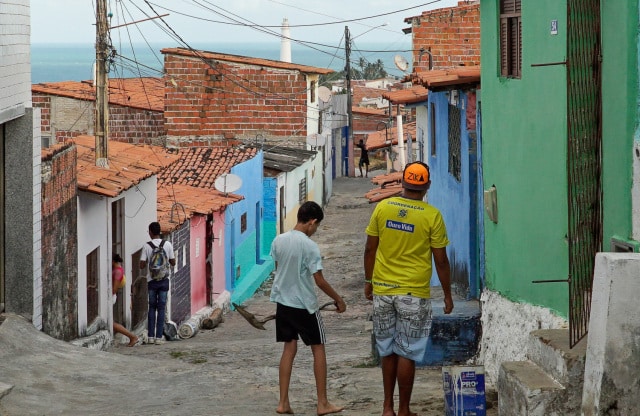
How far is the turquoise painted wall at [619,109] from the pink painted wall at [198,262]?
49.3ft

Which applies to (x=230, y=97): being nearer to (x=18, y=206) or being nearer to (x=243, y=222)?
(x=243, y=222)

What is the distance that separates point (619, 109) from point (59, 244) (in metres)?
8.01

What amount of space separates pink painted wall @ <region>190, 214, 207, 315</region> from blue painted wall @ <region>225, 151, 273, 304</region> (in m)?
2.10

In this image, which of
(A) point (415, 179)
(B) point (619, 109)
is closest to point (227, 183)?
(A) point (415, 179)

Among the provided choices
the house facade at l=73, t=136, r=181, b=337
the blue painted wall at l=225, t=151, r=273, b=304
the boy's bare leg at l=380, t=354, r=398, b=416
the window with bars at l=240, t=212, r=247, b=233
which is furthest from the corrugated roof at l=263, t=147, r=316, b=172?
the boy's bare leg at l=380, t=354, r=398, b=416

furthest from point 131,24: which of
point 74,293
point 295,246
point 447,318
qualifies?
point 295,246

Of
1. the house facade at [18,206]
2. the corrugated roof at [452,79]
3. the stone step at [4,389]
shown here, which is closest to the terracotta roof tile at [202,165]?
the corrugated roof at [452,79]

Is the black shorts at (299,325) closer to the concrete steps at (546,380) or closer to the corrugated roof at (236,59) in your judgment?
the concrete steps at (546,380)

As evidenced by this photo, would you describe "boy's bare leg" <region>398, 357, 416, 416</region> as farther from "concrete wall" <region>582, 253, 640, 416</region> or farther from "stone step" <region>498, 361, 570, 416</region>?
"concrete wall" <region>582, 253, 640, 416</region>

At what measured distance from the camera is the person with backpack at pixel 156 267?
53.2 ft

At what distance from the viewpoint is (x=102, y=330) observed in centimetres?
1549

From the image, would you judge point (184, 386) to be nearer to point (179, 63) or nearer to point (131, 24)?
point (131, 24)

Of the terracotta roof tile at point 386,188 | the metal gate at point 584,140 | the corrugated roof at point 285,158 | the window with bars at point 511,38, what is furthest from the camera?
the corrugated roof at point 285,158

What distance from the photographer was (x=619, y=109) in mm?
6934
